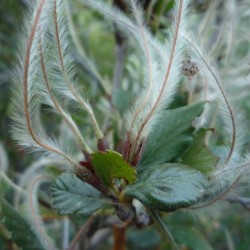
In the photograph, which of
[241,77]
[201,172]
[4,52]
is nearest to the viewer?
[201,172]

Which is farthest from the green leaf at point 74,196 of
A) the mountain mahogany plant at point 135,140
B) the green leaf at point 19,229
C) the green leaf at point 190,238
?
the green leaf at point 190,238

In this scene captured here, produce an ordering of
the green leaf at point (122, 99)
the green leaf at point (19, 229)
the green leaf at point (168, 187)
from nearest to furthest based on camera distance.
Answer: the green leaf at point (168, 187) < the green leaf at point (19, 229) < the green leaf at point (122, 99)

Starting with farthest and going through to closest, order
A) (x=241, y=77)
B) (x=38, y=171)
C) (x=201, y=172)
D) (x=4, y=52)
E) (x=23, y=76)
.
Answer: (x=4, y=52)
(x=38, y=171)
(x=241, y=77)
(x=201, y=172)
(x=23, y=76)

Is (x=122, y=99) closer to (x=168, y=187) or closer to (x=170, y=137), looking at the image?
(x=170, y=137)

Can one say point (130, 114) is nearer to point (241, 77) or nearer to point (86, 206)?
point (86, 206)

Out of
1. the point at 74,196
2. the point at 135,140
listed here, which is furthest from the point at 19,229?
the point at 135,140

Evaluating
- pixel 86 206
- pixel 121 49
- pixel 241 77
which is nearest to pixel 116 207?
pixel 86 206

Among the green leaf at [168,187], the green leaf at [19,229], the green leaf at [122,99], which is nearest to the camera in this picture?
the green leaf at [168,187]

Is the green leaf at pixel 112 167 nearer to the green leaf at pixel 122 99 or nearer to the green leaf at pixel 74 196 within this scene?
the green leaf at pixel 74 196

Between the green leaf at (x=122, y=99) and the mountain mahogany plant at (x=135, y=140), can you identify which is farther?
the green leaf at (x=122, y=99)
